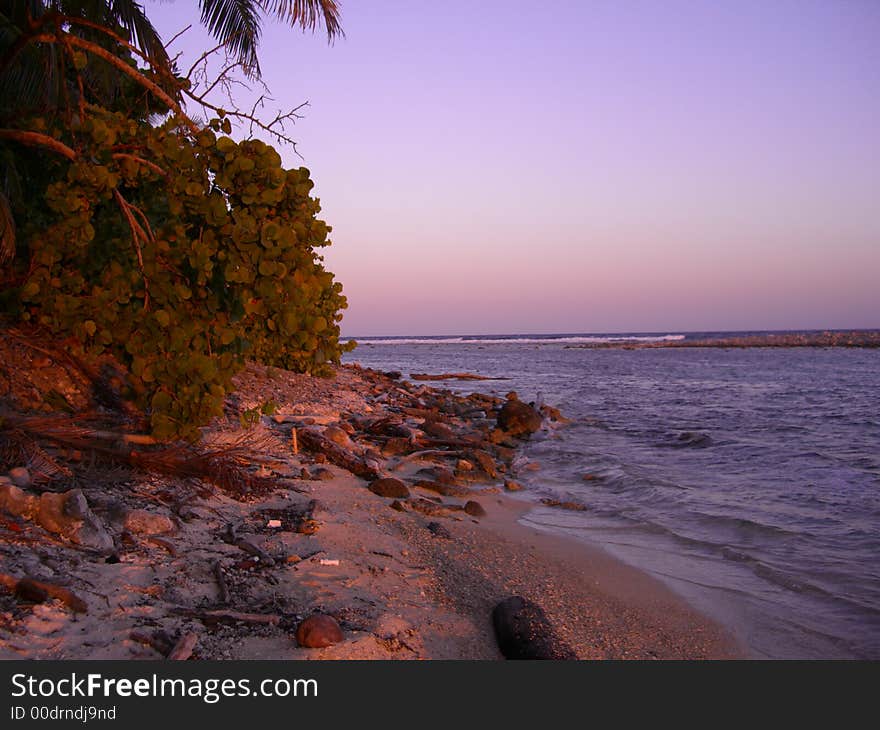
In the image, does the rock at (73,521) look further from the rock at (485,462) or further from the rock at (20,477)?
the rock at (485,462)

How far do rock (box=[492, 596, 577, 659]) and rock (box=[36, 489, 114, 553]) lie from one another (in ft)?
7.88

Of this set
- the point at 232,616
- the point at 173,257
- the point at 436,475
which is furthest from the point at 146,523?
the point at 436,475

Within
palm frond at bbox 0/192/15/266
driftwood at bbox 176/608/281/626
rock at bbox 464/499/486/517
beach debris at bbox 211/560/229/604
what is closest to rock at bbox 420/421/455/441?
rock at bbox 464/499/486/517

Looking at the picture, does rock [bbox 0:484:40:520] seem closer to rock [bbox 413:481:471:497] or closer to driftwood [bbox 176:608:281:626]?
driftwood [bbox 176:608:281:626]

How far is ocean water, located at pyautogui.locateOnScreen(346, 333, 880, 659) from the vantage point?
16.2ft

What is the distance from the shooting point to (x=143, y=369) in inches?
208

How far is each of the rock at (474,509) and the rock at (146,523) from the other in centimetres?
338

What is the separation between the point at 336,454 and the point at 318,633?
4748 mm

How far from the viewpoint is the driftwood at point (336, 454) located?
7.68 meters

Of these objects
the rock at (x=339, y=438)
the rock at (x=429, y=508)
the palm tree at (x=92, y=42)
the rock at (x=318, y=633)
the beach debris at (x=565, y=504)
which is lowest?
the beach debris at (x=565, y=504)

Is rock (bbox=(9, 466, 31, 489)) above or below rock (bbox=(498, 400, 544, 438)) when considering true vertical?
above

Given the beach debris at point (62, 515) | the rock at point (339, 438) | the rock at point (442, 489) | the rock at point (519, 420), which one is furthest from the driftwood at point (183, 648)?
the rock at point (519, 420)

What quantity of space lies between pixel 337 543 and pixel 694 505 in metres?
4.94

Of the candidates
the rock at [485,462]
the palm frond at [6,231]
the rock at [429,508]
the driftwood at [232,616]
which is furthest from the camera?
the rock at [485,462]
